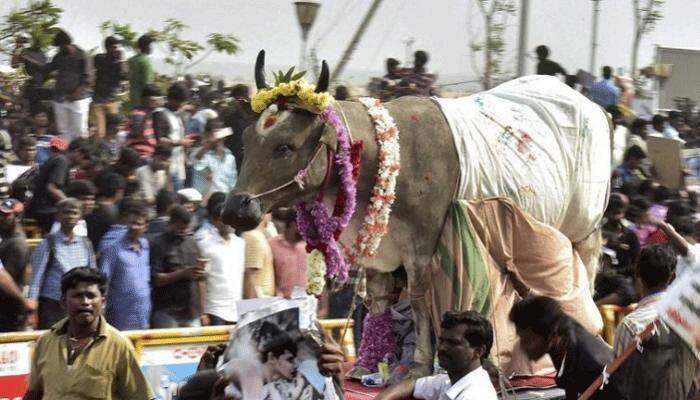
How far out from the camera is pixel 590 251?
8.77 metres

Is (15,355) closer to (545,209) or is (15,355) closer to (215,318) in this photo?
Result: (215,318)

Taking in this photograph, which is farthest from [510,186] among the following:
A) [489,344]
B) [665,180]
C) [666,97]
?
[666,97]

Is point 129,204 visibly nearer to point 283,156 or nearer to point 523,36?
point 283,156

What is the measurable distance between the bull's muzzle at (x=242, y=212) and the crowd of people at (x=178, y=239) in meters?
0.45

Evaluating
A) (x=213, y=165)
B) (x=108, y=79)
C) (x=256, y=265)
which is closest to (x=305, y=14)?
(x=108, y=79)

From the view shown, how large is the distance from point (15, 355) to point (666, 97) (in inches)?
769

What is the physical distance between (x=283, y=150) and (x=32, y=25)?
1136cm

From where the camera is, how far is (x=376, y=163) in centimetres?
759

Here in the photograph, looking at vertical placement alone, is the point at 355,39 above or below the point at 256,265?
above

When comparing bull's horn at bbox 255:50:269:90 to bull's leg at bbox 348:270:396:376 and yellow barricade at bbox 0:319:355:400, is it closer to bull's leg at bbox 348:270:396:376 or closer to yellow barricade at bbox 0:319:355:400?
bull's leg at bbox 348:270:396:376

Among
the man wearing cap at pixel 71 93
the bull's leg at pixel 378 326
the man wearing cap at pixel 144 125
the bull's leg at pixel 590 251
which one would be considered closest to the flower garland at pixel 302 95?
the bull's leg at pixel 378 326

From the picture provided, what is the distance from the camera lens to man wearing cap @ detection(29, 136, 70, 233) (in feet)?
37.2

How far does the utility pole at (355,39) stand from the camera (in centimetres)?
1766

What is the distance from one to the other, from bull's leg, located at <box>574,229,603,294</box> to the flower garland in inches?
87.6
